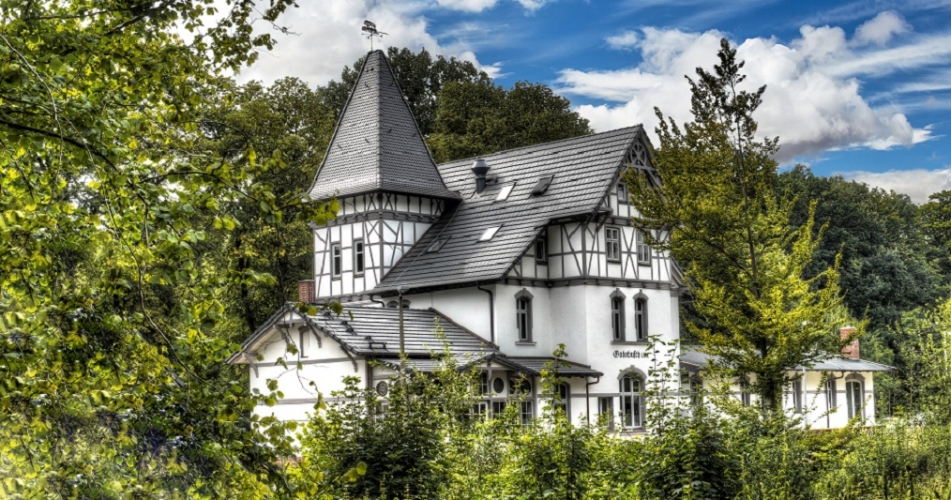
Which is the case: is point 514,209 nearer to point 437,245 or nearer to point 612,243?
point 437,245

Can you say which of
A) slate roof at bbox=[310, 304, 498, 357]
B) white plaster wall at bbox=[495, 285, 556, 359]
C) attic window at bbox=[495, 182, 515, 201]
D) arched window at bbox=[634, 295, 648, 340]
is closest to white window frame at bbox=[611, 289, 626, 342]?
arched window at bbox=[634, 295, 648, 340]

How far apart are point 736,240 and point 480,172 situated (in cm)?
2059

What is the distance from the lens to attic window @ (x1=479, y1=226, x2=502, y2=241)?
37.7m

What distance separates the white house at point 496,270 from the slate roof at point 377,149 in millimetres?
76

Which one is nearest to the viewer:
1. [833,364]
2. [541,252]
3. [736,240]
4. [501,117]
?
[736,240]

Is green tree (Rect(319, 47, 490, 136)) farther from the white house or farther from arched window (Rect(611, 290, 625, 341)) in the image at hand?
arched window (Rect(611, 290, 625, 341))

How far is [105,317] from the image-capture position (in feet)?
21.2

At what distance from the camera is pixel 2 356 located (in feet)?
18.2

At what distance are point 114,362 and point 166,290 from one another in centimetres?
3046

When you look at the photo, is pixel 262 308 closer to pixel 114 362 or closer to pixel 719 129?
pixel 719 129

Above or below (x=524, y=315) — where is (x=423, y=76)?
above

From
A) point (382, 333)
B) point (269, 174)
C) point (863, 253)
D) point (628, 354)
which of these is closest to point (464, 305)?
point (382, 333)

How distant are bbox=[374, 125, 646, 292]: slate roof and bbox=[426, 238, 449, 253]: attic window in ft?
0.47

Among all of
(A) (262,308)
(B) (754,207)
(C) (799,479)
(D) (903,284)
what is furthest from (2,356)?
(D) (903,284)
